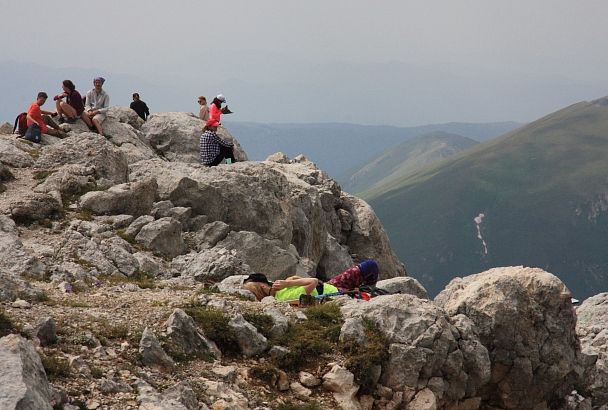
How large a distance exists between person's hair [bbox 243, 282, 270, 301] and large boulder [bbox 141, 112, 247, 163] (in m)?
20.8

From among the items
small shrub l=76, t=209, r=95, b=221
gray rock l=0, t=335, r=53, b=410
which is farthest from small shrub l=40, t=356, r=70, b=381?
small shrub l=76, t=209, r=95, b=221

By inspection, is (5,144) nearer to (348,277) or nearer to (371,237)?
(348,277)

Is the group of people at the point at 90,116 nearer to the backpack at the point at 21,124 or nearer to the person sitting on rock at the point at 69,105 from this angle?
the person sitting on rock at the point at 69,105

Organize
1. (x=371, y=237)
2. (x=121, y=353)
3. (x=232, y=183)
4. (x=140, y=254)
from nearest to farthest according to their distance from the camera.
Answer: (x=121, y=353) → (x=140, y=254) → (x=232, y=183) → (x=371, y=237)

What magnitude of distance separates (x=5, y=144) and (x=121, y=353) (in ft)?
68.3

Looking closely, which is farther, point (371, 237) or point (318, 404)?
point (371, 237)

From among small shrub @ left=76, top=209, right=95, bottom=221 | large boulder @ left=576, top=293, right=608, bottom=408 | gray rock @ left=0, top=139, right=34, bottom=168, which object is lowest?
large boulder @ left=576, top=293, right=608, bottom=408

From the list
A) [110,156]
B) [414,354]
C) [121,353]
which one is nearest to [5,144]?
[110,156]

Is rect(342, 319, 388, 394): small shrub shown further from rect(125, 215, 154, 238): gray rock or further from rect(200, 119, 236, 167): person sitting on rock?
rect(200, 119, 236, 167): person sitting on rock

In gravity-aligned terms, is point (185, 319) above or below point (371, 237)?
above

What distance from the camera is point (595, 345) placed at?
35.9 meters

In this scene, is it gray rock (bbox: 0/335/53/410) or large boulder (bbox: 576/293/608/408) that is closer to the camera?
gray rock (bbox: 0/335/53/410)

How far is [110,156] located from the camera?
103 feet

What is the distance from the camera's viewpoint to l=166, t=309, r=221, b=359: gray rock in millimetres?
15898
